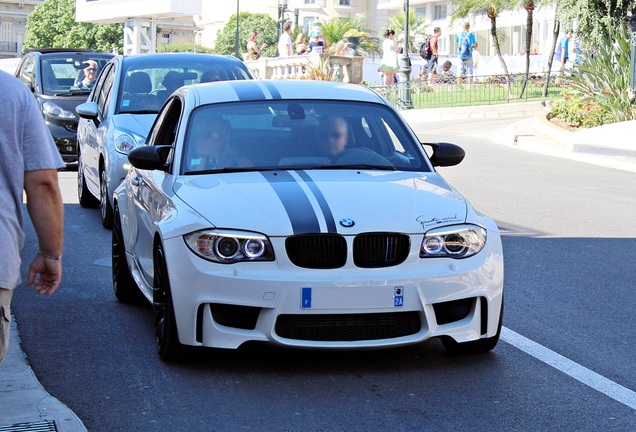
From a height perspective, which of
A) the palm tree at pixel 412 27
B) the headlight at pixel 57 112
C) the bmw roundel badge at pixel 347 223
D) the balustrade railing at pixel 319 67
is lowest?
the palm tree at pixel 412 27

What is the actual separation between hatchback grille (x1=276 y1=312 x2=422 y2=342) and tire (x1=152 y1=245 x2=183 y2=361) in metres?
0.59

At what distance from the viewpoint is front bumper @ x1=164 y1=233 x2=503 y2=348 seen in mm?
5812

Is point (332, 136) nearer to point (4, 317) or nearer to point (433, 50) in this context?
point (4, 317)

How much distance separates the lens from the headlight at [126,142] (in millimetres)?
11078

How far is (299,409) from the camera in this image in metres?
5.49

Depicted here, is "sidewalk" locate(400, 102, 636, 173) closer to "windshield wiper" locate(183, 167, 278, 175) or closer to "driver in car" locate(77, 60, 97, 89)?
"driver in car" locate(77, 60, 97, 89)

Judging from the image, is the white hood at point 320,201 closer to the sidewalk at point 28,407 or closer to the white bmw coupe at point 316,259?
the white bmw coupe at point 316,259

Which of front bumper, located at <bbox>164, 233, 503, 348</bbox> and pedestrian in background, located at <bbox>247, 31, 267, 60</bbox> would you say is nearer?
front bumper, located at <bbox>164, 233, 503, 348</bbox>

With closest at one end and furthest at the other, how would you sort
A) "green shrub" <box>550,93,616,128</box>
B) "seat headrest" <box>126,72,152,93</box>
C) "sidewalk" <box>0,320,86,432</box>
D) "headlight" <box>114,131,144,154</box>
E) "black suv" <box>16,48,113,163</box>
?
1. "sidewalk" <box>0,320,86,432</box>
2. "headlight" <box>114,131,144,154</box>
3. "seat headrest" <box>126,72,152,93</box>
4. "black suv" <box>16,48,113,163</box>
5. "green shrub" <box>550,93,616,128</box>

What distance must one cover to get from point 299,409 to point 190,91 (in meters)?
2.90

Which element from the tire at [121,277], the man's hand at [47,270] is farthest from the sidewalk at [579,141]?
the man's hand at [47,270]

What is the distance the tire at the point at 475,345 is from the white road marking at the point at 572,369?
0.30 meters

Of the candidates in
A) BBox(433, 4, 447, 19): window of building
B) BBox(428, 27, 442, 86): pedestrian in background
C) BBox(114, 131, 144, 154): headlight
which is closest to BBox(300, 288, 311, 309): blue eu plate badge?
BBox(114, 131, 144, 154): headlight

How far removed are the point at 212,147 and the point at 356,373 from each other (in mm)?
1746
